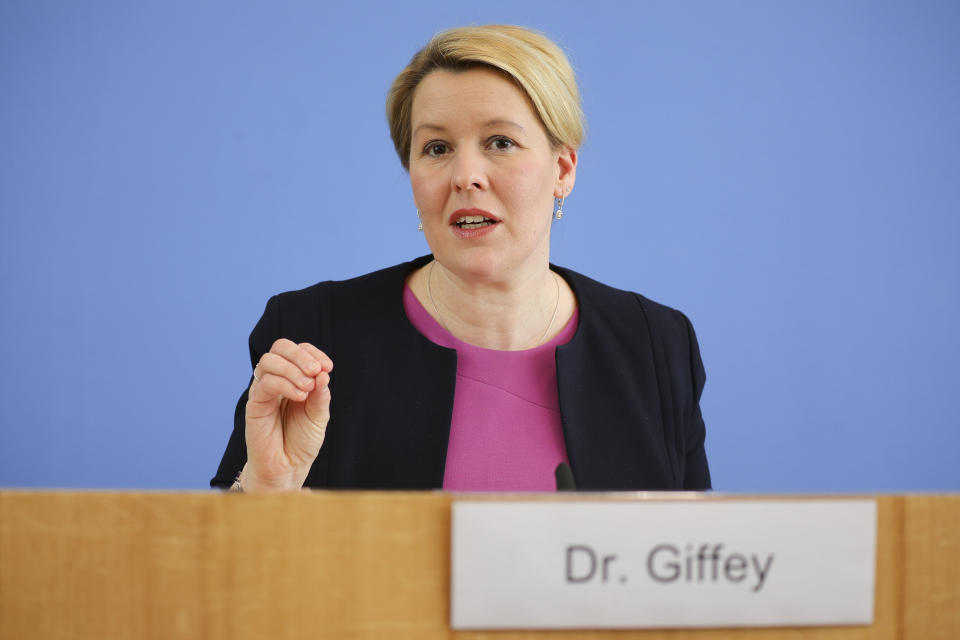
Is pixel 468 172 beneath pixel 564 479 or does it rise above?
above

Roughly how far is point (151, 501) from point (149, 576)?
0.04m

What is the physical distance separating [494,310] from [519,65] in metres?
0.38

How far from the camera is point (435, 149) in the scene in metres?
1.36

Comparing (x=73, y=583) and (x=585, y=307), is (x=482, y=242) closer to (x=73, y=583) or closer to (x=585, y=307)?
(x=585, y=307)

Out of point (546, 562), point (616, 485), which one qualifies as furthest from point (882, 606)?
point (616, 485)

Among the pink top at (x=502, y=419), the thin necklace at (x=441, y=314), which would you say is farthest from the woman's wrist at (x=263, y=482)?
the thin necklace at (x=441, y=314)

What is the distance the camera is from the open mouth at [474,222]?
1319 mm

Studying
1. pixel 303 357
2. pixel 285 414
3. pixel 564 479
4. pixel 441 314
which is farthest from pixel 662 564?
pixel 441 314

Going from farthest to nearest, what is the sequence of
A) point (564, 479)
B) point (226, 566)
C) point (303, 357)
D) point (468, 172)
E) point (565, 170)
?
point (565, 170) → point (468, 172) → point (303, 357) → point (564, 479) → point (226, 566)

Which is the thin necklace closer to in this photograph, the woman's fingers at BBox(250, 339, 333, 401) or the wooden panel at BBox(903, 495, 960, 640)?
the woman's fingers at BBox(250, 339, 333, 401)

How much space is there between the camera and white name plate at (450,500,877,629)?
1.58ft

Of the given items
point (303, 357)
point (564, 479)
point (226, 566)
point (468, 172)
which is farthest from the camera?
point (468, 172)

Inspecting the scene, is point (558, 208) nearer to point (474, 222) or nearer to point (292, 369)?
point (474, 222)

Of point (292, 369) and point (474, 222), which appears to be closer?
point (292, 369)
